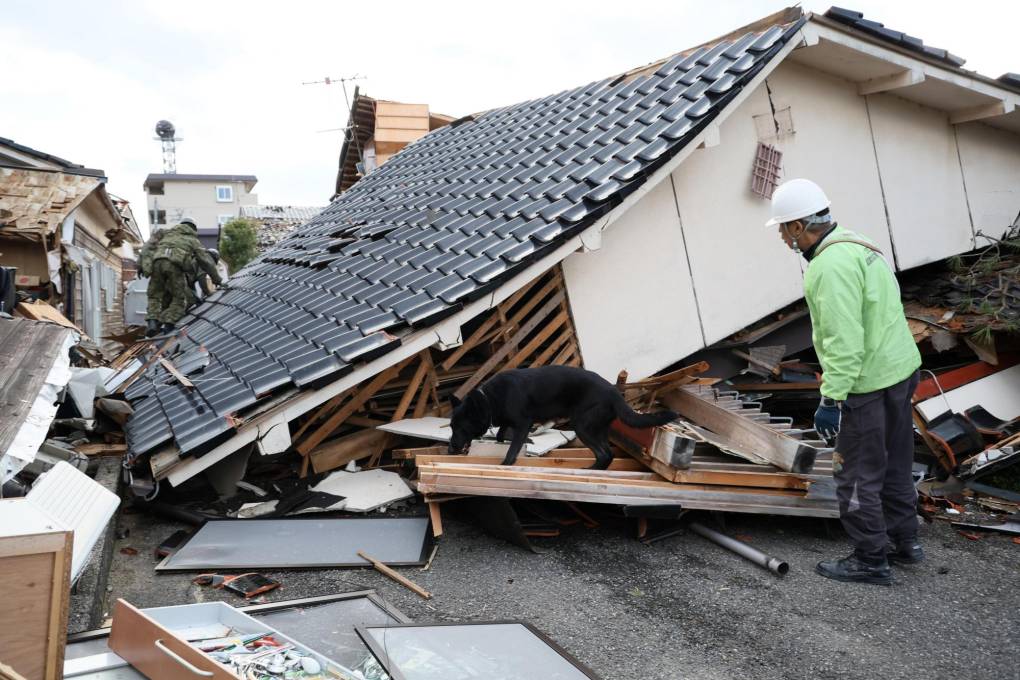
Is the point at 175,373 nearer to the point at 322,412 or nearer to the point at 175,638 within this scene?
the point at 322,412

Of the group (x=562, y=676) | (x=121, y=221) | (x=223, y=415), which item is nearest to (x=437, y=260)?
(x=223, y=415)

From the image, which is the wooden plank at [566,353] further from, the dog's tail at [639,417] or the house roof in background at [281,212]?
the house roof in background at [281,212]

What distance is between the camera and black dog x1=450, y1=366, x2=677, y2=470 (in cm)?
546

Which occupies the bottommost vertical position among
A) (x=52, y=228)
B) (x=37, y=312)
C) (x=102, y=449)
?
(x=102, y=449)

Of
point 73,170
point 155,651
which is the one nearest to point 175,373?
point 155,651

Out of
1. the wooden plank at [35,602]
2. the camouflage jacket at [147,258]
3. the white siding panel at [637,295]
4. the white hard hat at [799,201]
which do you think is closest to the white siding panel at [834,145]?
the white siding panel at [637,295]

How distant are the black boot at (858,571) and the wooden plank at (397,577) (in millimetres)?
2401

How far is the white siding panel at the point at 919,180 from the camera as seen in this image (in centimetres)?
792

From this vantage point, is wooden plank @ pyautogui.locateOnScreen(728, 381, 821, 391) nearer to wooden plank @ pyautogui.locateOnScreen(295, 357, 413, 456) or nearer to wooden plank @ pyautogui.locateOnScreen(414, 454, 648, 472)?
wooden plank @ pyautogui.locateOnScreen(414, 454, 648, 472)

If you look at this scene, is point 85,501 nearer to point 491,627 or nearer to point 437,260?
point 491,627

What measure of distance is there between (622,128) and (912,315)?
11.6 feet

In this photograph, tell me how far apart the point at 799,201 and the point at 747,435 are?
5.68ft

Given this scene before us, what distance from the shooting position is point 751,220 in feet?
23.6

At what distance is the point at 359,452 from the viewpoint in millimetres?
6195
